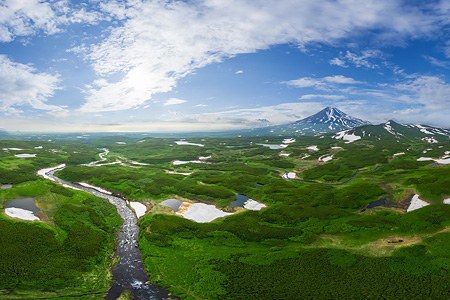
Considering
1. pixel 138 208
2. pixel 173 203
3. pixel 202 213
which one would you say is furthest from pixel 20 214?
pixel 202 213

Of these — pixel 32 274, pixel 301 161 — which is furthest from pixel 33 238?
pixel 301 161

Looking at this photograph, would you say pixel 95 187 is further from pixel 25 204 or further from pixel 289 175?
pixel 289 175

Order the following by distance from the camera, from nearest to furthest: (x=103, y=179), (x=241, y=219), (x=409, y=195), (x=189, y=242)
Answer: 1. (x=189, y=242)
2. (x=241, y=219)
3. (x=409, y=195)
4. (x=103, y=179)

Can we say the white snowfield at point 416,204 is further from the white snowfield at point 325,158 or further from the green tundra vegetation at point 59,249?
the white snowfield at point 325,158

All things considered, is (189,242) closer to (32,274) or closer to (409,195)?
(32,274)

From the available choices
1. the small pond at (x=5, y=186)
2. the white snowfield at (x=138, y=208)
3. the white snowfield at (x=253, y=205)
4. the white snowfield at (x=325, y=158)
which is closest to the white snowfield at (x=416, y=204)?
the white snowfield at (x=253, y=205)

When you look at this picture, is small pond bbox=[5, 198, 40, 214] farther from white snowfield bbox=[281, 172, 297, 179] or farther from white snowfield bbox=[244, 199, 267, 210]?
white snowfield bbox=[281, 172, 297, 179]

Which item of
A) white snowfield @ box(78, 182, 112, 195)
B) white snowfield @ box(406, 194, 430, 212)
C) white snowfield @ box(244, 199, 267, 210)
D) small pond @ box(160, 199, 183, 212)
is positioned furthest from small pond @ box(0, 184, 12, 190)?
white snowfield @ box(406, 194, 430, 212)
